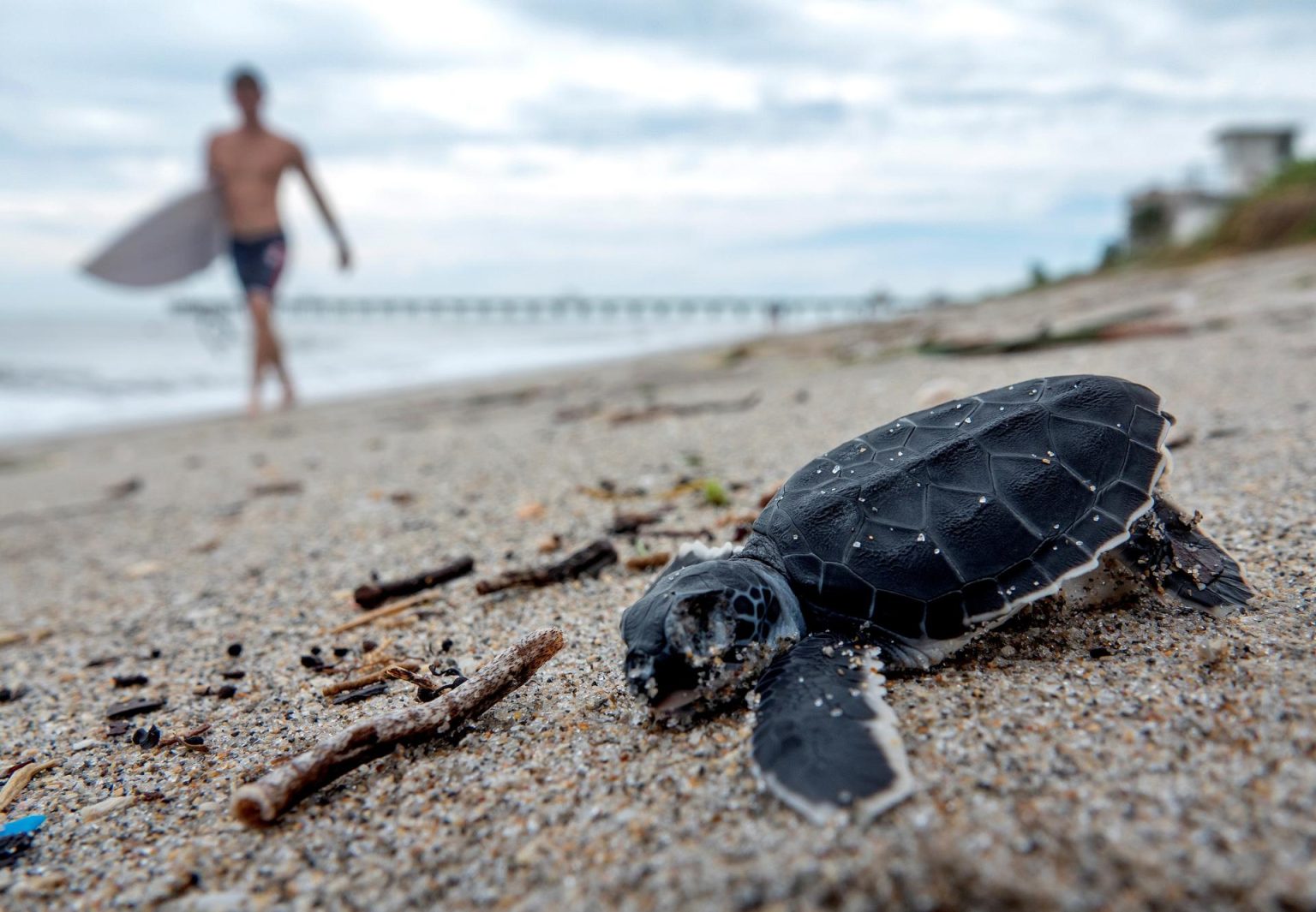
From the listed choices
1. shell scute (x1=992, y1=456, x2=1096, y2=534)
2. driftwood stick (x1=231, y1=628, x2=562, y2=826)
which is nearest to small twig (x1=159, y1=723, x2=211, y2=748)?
driftwood stick (x1=231, y1=628, x2=562, y2=826)

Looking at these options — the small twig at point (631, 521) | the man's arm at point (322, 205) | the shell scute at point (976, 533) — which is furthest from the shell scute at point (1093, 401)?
the man's arm at point (322, 205)

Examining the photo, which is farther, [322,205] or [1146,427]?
[322,205]

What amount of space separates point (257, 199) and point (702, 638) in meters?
7.92

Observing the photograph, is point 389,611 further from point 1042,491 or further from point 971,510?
point 1042,491

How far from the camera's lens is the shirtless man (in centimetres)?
802

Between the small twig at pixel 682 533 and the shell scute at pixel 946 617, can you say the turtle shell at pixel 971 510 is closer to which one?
the shell scute at pixel 946 617

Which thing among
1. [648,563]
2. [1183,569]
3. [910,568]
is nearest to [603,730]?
[910,568]

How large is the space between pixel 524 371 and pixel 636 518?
10701 millimetres

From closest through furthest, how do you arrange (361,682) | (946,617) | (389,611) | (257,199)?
(946,617)
(361,682)
(389,611)
(257,199)

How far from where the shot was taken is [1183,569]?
1.95m

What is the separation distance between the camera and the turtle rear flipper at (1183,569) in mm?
1923

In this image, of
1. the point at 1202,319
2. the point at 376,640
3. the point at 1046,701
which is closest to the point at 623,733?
the point at 1046,701

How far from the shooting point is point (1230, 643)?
175cm

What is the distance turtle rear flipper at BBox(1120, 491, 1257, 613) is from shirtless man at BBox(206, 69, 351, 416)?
26.1 ft
